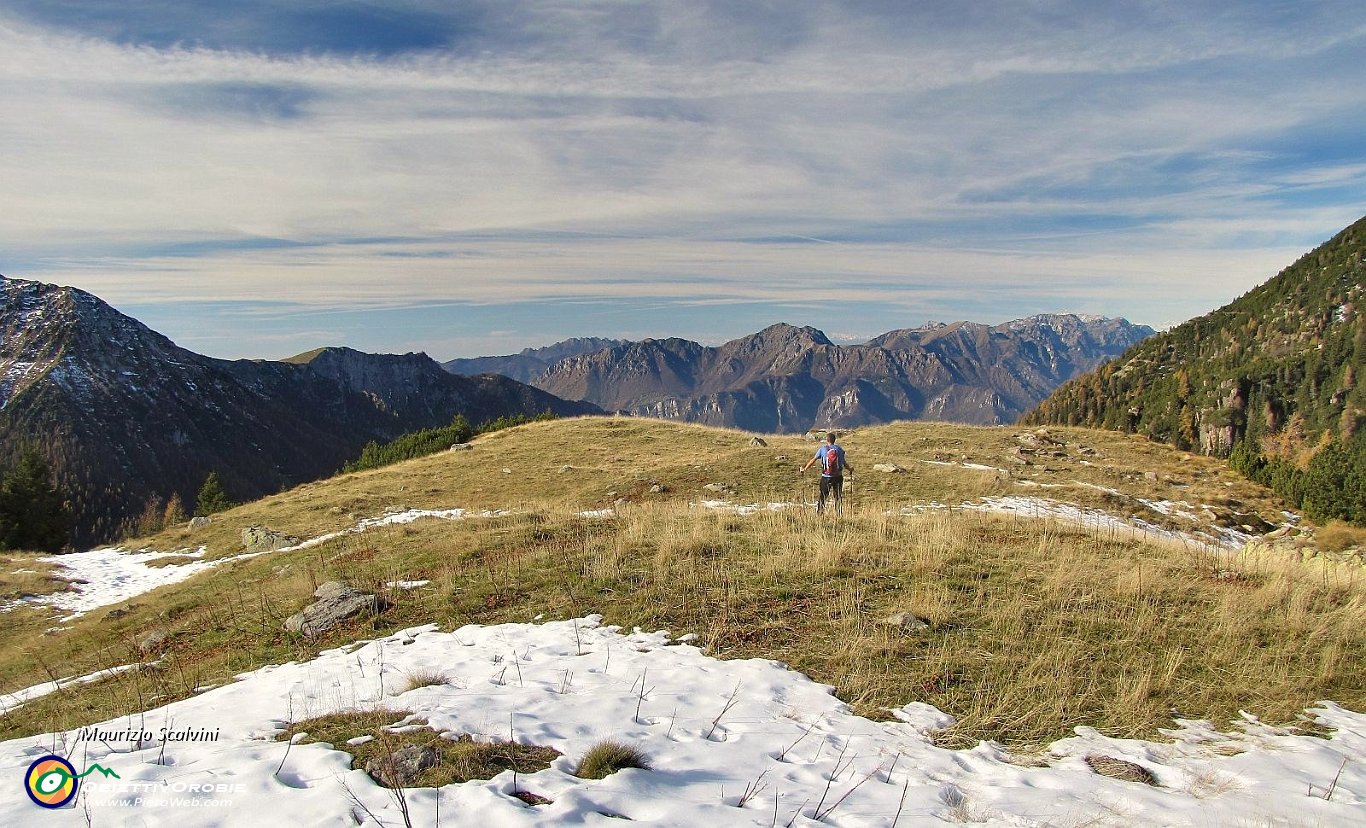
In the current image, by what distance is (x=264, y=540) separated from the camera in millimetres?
21281

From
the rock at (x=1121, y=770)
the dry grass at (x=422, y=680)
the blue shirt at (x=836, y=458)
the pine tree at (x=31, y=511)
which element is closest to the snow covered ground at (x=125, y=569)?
the blue shirt at (x=836, y=458)

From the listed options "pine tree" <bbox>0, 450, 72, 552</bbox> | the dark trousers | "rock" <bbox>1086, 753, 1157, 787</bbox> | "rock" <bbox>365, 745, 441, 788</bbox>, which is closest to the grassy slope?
"rock" <bbox>1086, 753, 1157, 787</bbox>

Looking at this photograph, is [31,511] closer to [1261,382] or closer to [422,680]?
[422,680]

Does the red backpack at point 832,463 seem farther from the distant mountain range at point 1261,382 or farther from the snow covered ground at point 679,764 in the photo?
the distant mountain range at point 1261,382

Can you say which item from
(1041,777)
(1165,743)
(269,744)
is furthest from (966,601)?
(269,744)

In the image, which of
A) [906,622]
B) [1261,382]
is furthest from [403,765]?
[1261,382]

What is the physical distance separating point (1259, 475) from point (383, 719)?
3968 centimetres

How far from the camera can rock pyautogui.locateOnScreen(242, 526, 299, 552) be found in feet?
67.7

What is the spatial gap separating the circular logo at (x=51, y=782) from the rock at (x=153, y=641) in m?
5.69

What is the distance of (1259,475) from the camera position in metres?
30.6

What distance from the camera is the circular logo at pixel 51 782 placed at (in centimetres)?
424

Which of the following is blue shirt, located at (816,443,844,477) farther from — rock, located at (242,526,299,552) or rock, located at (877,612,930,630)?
rock, located at (242,526,299,552)

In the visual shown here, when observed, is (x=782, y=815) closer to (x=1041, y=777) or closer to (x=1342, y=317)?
(x=1041, y=777)

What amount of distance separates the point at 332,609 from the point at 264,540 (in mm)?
14819
